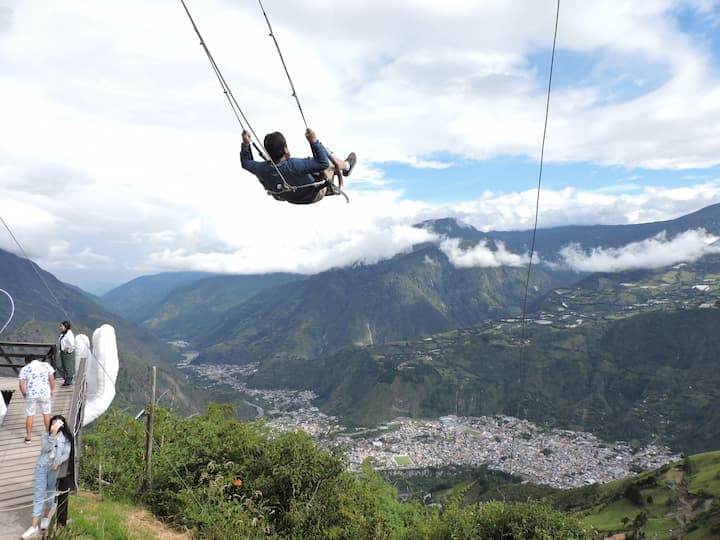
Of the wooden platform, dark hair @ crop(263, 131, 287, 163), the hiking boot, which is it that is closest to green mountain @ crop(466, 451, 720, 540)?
the wooden platform

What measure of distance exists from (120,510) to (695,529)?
3409 inches

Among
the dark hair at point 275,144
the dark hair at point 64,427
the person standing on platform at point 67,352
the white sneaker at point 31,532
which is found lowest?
the white sneaker at point 31,532

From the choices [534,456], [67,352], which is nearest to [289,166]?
[67,352]

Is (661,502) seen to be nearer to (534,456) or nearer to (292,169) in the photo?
(534,456)

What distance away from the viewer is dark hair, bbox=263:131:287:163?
6.77 m

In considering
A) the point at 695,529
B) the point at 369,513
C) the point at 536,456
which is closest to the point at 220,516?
the point at 369,513

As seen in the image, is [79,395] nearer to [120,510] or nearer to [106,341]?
[120,510]

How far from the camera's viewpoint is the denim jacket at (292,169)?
661 centimetres

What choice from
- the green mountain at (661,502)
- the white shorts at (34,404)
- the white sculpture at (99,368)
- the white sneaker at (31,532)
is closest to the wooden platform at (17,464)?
the white sneaker at (31,532)

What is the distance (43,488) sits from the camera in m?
8.32

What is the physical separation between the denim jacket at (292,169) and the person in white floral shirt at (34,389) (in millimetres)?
9201

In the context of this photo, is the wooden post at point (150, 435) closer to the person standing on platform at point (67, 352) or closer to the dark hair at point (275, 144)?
the person standing on platform at point (67, 352)

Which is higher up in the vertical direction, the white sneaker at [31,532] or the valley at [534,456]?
Result: the white sneaker at [31,532]

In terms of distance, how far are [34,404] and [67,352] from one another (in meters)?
4.25
